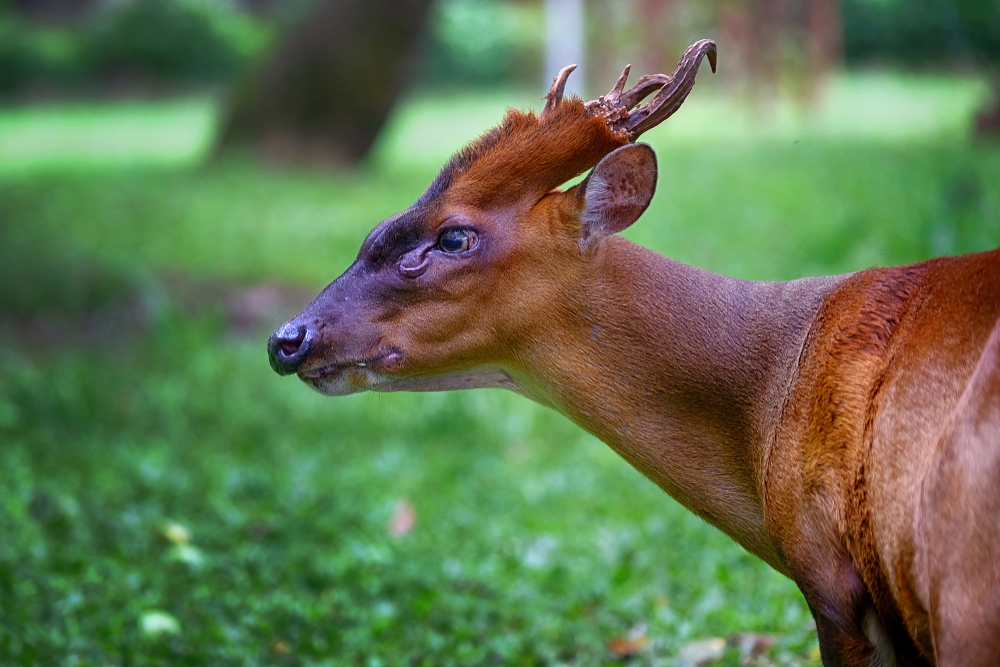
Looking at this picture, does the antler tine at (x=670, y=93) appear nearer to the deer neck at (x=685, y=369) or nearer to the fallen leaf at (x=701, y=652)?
the deer neck at (x=685, y=369)

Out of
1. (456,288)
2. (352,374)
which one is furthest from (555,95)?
(352,374)

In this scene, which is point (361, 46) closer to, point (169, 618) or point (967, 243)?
point (967, 243)

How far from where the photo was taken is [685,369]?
8.90ft

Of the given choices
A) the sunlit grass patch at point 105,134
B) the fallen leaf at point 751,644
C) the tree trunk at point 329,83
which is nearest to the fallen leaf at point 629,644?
the fallen leaf at point 751,644

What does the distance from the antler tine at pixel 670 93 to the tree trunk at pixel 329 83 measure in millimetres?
9038

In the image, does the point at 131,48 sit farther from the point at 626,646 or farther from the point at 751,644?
the point at 751,644

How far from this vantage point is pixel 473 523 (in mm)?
5082

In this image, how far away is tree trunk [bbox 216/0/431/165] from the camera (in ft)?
37.6

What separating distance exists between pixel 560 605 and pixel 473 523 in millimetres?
869

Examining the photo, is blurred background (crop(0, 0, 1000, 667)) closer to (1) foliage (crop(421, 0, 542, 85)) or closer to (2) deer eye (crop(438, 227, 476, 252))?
(2) deer eye (crop(438, 227, 476, 252))

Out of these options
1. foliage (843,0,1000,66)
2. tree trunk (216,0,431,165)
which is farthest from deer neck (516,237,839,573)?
tree trunk (216,0,431,165)

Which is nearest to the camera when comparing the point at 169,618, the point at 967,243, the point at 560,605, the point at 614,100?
the point at 614,100

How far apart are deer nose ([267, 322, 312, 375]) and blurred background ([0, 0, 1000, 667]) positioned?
4.78 ft

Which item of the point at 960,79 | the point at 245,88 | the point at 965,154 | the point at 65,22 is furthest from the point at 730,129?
the point at 65,22
